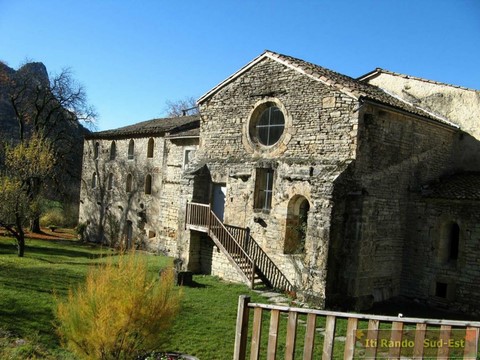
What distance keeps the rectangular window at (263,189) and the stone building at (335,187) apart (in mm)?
38

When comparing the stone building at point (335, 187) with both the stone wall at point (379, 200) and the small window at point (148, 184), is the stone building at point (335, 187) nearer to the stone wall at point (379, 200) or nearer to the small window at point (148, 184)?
the stone wall at point (379, 200)

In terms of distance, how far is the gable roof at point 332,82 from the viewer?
1233 centimetres

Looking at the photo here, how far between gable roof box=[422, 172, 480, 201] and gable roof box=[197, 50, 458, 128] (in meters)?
1.96

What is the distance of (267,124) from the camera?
1491 centimetres

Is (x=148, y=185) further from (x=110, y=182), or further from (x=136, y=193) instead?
(x=110, y=182)

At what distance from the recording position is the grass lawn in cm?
785

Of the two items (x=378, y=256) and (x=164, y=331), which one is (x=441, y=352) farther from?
(x=378, y=256)

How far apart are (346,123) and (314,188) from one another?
2.11m

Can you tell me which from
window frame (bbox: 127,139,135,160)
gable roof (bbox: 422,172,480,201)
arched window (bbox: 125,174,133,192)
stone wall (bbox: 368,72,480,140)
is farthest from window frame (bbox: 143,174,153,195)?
gable roof (bbox: 422,172,480,201)

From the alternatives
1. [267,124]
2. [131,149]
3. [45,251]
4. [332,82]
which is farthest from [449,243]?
[131,149]

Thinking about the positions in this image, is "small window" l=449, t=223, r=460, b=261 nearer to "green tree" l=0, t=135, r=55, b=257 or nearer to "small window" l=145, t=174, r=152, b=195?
"green tree" l=0, t=135, r=55, b=257

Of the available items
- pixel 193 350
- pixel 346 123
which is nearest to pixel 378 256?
pixel 346 123

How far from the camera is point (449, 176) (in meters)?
14.9

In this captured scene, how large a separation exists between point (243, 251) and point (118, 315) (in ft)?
25.6
